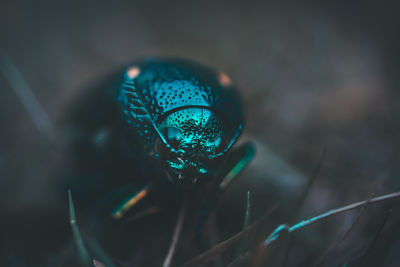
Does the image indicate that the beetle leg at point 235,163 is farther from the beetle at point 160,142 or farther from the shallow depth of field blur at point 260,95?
the shallow depth of field blur at point 260,95

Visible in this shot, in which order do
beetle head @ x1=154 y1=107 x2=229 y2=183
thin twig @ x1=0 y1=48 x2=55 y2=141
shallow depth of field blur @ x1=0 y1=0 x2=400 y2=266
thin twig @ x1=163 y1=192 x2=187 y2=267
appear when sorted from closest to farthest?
beetle head @ x1=154 y1=107 x2=229 y2=183, thin twig @ x1=163 y1=192 x2=187 y2=267, shallow depth of field blur @ x1=0 y1=0 x2=400 y2=266, thin twig @ x1=0 y1=48 x2=55 y2=141

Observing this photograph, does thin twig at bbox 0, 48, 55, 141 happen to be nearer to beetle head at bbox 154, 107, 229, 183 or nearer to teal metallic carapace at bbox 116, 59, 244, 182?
teal metallic carapace at bbox 116, 59, 244, 182

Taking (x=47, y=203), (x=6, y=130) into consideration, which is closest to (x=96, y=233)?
(x=47, y=203)

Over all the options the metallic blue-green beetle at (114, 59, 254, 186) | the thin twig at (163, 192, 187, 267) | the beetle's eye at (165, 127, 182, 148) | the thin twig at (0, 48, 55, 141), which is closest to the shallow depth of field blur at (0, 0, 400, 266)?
the thin twig at (0, 48, 55, 141)

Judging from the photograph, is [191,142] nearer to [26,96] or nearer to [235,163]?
[235,163]

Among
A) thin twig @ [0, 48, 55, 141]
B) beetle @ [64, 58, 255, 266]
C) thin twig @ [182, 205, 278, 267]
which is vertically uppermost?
thin twig @ [0, 48, 55, 141]

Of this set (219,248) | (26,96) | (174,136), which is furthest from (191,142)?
(26,96)
